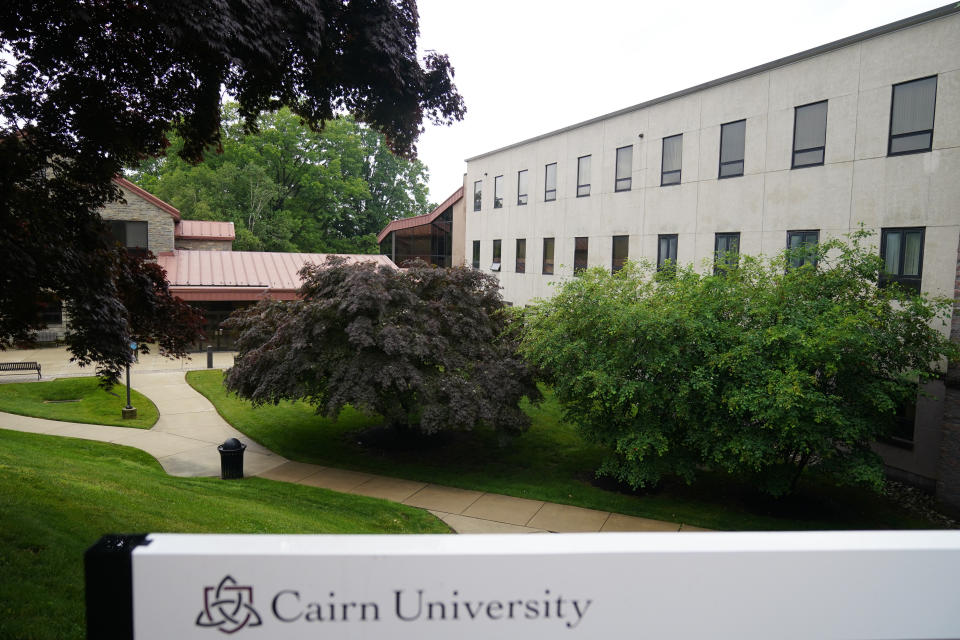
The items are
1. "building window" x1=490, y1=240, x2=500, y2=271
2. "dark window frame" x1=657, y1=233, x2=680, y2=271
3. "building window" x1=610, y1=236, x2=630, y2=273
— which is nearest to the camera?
"dark window frame" x1=657, y1=233, x2=680, y2=271

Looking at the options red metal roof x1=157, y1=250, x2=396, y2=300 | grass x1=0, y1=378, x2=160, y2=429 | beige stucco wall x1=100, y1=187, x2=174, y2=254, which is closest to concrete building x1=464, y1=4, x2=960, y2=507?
red metal roof x1=157, y1=250, x2=396, y2=300

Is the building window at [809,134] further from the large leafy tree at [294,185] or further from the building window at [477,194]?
the large leafy tree at [294,185]

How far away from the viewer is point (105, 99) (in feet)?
19.3

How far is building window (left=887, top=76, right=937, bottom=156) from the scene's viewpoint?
13352 mm

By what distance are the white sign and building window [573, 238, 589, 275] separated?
21.1 m

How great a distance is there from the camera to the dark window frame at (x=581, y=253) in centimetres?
2358

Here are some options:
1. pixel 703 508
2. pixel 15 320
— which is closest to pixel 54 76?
pixel 15 320

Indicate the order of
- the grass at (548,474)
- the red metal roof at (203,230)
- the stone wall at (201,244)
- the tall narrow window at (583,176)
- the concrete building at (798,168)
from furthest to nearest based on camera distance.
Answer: the stone wall at (201,244), the red metal roof at (203,230), the tall narrow window at (583,176), the concrete building at (798,168), the grass at (548,474)

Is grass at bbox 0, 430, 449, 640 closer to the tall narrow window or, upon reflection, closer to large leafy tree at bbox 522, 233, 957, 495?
→ large leafy tree at bbox 522, 233, 957, 495

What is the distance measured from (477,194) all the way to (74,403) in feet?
66.5

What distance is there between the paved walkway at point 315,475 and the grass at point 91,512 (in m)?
0.64

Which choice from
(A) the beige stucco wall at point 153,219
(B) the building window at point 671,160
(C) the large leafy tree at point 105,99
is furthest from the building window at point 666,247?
(A) the beige stucco wall at point 153,219

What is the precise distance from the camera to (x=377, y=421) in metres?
17.2

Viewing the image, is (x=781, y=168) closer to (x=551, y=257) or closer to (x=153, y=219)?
(x=551, y=257)
